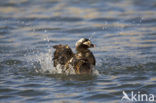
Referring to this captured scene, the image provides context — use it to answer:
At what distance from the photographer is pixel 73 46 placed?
14.2 meters

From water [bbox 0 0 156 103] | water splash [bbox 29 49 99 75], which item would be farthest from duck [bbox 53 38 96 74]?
water [bbox 0 0 156 103]

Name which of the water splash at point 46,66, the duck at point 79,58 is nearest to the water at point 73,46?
the water splash at point 46,66

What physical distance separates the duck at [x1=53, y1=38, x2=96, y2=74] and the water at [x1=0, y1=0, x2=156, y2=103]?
201 millimetres

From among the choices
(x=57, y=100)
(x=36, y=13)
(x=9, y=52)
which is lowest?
(x=57, y=100)

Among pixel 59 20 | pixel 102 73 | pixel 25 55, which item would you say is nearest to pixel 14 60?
pixel 25 55

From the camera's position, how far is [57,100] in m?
9.09

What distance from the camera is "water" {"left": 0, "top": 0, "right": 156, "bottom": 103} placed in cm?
970

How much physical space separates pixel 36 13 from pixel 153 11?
15.2ft

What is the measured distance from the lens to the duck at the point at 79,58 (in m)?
10.6

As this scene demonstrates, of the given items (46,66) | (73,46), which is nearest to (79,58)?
(46,66)

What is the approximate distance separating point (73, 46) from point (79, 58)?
344 cm

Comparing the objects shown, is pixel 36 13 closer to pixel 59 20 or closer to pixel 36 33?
pixel 59 20

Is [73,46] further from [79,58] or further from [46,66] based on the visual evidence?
[79,58]

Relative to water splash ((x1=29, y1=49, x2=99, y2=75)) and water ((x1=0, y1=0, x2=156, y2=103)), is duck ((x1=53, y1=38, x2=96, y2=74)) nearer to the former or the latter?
water splash ((x1=29, y1=49, x2=99, y2=75))
